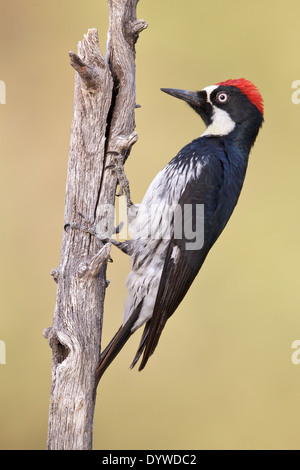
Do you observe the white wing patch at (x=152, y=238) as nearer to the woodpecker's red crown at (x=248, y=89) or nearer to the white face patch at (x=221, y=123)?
the white face patch at (x=221, y=123)

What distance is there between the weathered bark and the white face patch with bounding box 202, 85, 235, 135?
603 mm

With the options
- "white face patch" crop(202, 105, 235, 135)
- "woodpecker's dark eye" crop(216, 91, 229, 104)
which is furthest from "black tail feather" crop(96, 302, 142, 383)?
"woodpecker's dark eye" crop(216, 91, 229, 104)

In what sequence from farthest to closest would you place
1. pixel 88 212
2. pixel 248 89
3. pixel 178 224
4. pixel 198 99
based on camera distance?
Result: 1. pixel 198 99
2. pixel 248 89
3. pixel 178 224
4. pixel 88 212

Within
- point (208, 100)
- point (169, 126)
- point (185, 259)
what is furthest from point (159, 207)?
point (169, 126)

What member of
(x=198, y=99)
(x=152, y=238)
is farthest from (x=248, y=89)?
(x=152, y=238)

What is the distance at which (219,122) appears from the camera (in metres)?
3.37

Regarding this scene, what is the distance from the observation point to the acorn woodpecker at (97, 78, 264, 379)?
2984 mm

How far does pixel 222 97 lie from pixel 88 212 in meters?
1.05

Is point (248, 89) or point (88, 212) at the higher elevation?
point (248, 89)

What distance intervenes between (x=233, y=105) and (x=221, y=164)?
38 cm

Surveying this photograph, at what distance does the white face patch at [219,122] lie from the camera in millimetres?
3355

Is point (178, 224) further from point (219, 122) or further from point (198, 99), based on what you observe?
point (198, 99)

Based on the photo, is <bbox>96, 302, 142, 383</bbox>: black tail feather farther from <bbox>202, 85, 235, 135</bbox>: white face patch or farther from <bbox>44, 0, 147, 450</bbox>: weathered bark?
<bbox>202, 85, 235, 135</bbox>: white face patch

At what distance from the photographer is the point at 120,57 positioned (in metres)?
2.89
